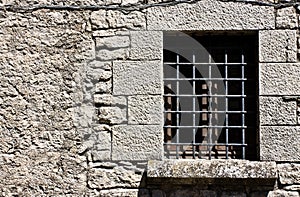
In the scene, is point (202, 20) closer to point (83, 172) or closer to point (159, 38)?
point (159, 38)

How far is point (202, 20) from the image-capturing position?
4.41m

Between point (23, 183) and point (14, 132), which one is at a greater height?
point (14, 132)

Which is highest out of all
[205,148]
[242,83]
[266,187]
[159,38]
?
[159,38]

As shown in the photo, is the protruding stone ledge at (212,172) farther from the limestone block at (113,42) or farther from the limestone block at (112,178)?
the limestone block at (113,42)

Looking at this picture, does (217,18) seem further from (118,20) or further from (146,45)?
(118,20)

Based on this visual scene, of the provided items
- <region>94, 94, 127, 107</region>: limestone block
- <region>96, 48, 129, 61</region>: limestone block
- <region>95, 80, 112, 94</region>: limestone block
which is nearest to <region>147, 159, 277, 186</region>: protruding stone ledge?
<region>94, 94, 127, 107</region>: limestone block

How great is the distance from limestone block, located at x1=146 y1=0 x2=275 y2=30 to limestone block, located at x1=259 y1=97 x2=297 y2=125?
1.99 feet

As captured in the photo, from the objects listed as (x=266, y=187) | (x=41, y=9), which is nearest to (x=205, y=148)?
(x=266, y=187)

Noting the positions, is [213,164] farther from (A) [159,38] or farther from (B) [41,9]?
(B) [41,9]

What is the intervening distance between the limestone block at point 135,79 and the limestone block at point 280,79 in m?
0.83

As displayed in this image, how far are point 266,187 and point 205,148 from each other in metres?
0.59

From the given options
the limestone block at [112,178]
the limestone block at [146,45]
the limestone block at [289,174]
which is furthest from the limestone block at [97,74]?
the limestone block at [289,174]

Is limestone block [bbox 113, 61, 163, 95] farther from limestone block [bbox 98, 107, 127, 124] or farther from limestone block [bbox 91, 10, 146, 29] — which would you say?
limestone block [bbox 91, 10, 146, 29]

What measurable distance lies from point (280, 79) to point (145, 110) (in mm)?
1103
